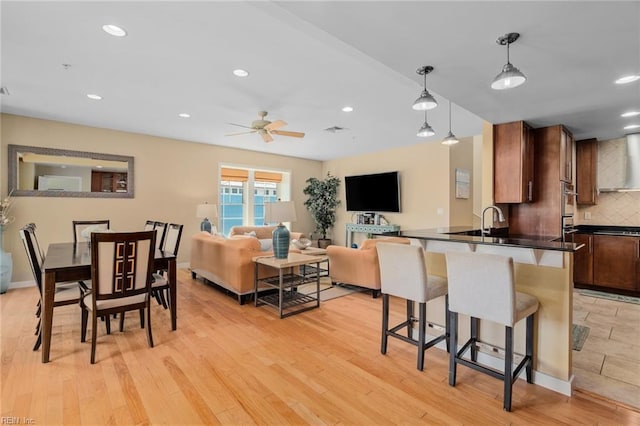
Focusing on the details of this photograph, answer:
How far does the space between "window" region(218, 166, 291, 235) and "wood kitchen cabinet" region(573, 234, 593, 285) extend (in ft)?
19.5

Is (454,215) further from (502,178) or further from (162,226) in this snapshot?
(162,226)

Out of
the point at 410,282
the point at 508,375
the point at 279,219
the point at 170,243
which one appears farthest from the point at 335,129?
the point at 508,375

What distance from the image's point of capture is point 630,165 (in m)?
4.40

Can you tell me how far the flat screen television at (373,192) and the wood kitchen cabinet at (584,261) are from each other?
3.21 metres

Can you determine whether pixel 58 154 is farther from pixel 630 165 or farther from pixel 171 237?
pixel 630 165

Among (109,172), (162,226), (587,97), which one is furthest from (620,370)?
(109,172)

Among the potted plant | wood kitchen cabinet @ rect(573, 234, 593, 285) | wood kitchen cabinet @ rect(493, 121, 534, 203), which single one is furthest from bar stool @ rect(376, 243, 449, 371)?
the potted plant

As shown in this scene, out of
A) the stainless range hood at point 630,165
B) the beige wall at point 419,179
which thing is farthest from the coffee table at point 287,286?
the stainless range hood at point 630,165

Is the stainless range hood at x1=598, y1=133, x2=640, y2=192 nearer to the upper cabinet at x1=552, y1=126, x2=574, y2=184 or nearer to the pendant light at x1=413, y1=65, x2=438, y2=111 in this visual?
the upper cabinet at x1=552, y1=126, x2=574, y2=184

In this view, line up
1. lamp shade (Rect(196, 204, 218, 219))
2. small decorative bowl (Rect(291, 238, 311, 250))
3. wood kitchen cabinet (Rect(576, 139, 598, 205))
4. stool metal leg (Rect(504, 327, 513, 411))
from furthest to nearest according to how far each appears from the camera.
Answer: lamp shade (Rect(196, 204, 218, 219)) < small decorative bowl (Rect(291, 238, 311, 250)) < wood kitchen cabinet (Rect(576, 139, 598, 205)) < stool metal leg (Rect(504, 327, 513, 411))

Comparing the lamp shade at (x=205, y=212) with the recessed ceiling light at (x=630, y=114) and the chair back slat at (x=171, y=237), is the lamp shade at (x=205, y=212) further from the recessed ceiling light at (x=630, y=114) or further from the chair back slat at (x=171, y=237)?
the recessed ceiling light at (x=630, y=114)

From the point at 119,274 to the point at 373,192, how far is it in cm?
571

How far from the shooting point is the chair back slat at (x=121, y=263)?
7.81 feet

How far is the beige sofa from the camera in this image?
12.5 ft
